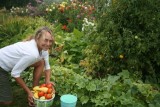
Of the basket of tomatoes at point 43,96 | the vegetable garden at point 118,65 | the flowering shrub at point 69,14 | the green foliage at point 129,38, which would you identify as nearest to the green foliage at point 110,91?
the vegetable garden at point 118,65

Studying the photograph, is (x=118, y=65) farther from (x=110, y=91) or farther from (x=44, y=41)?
(x=44, y=41)

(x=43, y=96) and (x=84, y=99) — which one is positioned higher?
(x=43, y=96)

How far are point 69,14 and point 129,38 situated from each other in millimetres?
3573

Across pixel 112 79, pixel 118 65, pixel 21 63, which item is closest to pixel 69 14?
pixel 118 65

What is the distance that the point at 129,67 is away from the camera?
500cm

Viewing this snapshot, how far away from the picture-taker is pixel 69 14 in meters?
8.15

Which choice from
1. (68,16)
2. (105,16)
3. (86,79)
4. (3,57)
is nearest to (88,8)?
(68,16)

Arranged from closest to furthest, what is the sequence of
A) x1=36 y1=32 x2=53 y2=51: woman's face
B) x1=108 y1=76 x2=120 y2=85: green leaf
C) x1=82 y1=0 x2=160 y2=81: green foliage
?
x1=36 y1=32 x2=53 y2=51: woman's face → x1=108 y1=76 x2=120 y2=85: green leaf → x1=82 y1=0 x2=160 y2=81: green foliage

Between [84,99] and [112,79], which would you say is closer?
[84,99]

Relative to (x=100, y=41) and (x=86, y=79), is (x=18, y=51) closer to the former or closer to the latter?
(x=86, y=79)

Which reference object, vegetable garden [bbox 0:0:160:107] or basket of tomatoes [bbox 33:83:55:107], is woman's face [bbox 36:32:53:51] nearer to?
basket of tomatoes [bbox 33:83:55:107]

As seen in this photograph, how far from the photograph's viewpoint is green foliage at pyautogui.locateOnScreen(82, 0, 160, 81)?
4836mm

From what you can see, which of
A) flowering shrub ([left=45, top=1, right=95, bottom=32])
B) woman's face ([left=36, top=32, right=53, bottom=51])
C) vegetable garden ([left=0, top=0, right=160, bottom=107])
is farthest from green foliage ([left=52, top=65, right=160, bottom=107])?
flowering shrub ([left=45, top=1, right=95, bottom=32])

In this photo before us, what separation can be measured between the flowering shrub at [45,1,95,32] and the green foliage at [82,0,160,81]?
277cm
